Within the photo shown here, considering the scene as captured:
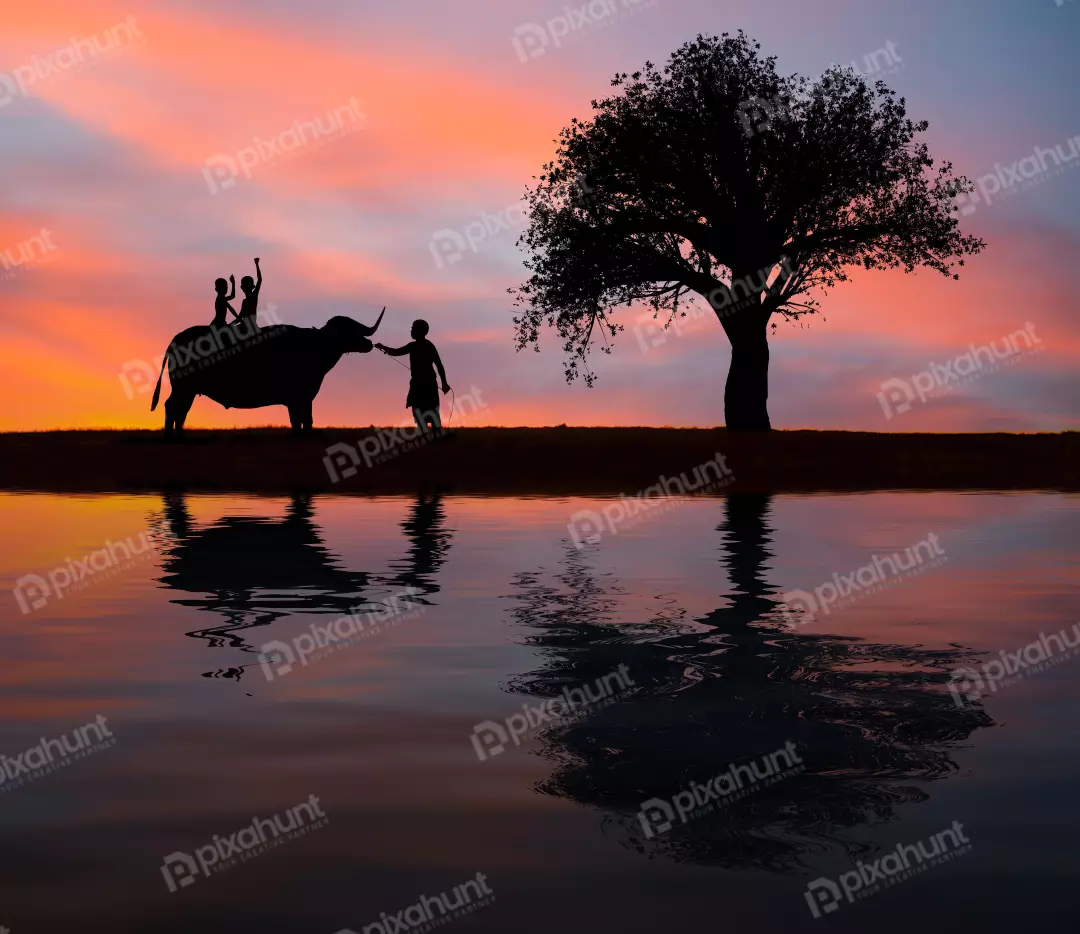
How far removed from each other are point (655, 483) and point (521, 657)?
18.9 metres

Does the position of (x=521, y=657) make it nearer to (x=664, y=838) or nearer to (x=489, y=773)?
(x=489, y=773)

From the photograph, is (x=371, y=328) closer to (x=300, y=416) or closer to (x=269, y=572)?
(x=300, y=416)

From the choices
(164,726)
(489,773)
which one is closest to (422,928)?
(489,773)

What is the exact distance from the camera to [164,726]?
8086 mm

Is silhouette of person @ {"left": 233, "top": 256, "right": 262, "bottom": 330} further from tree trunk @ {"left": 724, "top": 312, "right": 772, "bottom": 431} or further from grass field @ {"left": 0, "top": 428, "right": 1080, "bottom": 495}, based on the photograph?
tree trunk @ {"left": 724, "top": 312, "right": 772, "bottom": 431}
